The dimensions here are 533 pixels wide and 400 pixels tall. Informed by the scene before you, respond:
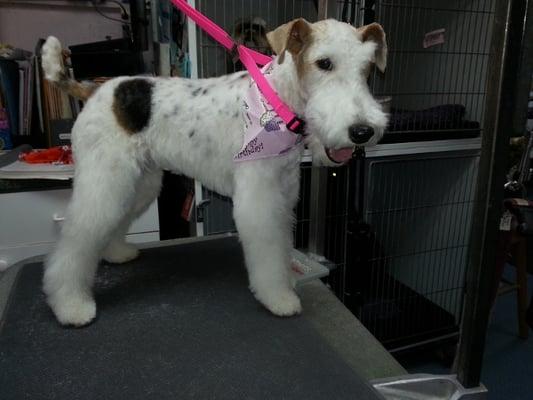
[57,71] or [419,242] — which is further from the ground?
[57,71]

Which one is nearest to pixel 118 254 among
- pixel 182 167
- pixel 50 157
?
pixel 182 167

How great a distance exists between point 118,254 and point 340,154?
867 mm

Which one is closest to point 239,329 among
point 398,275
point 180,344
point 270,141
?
point 180,344

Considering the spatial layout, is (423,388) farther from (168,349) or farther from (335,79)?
(335,79)

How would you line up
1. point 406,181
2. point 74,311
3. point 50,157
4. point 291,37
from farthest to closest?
point 406,181
point 50,157
point 74,311
point 291,37

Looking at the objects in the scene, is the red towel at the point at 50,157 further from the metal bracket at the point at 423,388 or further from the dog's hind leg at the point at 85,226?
the metal bracket at the point at 423,388

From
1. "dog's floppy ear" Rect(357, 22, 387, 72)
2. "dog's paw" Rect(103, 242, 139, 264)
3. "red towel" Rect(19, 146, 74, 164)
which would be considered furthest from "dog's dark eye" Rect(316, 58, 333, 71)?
"red towel" Rect(19, 146, 74, 164)

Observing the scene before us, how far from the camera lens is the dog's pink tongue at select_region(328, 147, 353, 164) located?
0.90 m

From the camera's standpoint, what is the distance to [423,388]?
2.64ft

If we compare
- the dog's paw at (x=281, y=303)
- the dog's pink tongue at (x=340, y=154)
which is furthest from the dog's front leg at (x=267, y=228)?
the dog's pink tongue at (x=340, y=154)

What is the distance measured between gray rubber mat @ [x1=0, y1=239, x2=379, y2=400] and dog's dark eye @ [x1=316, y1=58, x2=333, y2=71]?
0.62m

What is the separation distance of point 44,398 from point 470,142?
1751 mm

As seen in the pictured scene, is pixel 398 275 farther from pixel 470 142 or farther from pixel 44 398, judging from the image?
pixel 44 398

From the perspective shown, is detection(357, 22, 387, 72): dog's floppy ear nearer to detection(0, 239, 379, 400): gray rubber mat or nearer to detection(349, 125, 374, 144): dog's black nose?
detection(349, 125, 374, 144): dog's black nose
